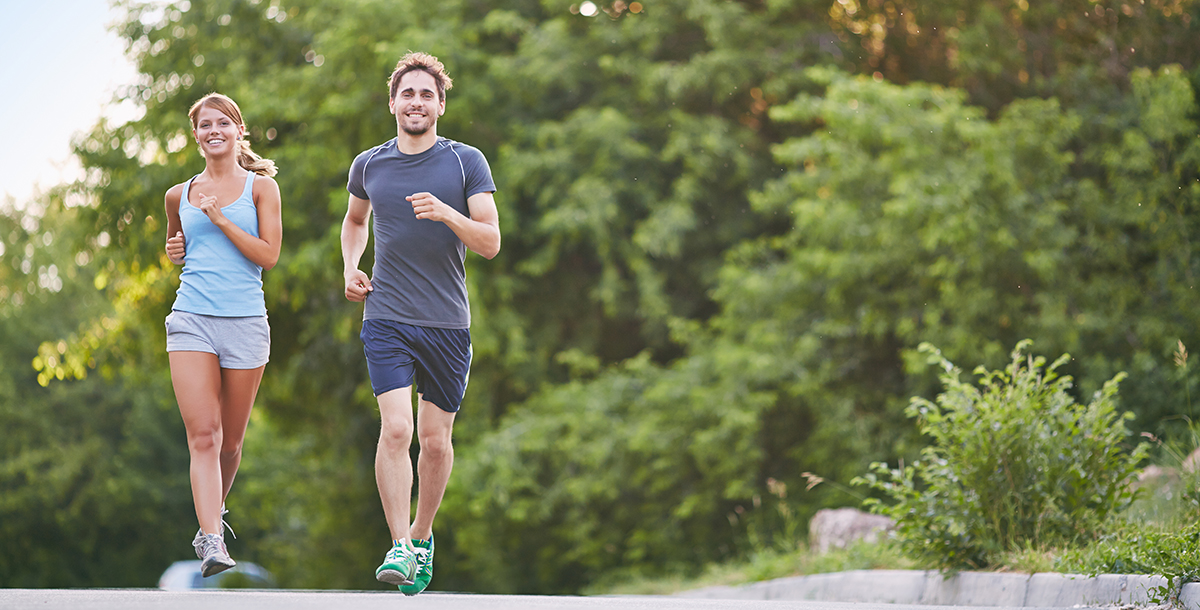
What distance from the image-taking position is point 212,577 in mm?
29375

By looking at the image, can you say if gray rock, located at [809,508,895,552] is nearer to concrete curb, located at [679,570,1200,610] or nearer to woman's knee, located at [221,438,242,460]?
concrete curb, located at [679,570,1200,610]

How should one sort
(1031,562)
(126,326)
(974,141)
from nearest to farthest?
(1031,562), (974,141), (126,326)

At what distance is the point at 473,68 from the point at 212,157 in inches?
441

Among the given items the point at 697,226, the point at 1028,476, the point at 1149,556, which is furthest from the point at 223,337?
the point at 697,226

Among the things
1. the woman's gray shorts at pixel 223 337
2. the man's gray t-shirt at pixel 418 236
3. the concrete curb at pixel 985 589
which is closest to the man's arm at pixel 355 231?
the man's gray t-shirt at pixel 418 236

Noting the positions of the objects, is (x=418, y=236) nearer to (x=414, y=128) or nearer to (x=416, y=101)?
(x=414, y=128)

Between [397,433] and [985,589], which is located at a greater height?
[397,433]

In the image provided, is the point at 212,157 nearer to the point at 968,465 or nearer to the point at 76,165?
the point at 968,465

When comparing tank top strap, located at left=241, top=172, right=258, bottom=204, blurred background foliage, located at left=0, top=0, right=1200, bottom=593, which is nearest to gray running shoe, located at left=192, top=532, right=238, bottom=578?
tank top strap, located at left=241, top=172, right=258, bottom=204

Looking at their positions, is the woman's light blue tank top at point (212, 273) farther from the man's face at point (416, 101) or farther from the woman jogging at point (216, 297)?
the man's face at point (416, 101)

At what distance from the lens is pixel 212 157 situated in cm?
534

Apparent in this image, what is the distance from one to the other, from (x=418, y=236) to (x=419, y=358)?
519 millimetres

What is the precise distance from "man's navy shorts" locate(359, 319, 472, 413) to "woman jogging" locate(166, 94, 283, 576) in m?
0.51

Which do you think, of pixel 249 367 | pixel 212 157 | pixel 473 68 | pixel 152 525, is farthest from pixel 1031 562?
pixel 152 525
